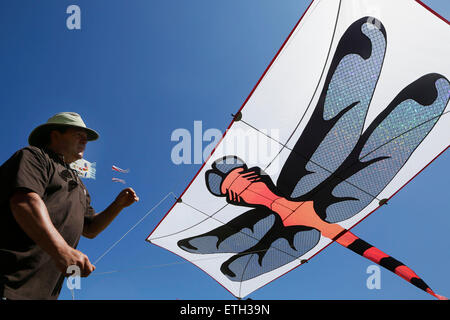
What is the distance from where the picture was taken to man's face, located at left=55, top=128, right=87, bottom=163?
128 centimetres

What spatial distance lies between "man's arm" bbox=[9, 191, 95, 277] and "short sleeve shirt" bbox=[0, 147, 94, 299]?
0.15ft

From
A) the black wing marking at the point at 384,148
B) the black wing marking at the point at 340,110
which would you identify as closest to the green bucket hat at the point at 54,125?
the black wing marking at the point at 340,110

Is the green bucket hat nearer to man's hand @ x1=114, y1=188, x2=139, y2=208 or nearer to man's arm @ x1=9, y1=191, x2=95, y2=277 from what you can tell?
man's hand @ x1=114, y1=188, x2=139, y2=208

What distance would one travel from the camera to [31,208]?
81cm

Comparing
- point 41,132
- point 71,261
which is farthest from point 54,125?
point 71,261

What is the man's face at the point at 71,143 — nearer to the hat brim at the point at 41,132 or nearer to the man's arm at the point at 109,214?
the hat brim at the point at 41,132

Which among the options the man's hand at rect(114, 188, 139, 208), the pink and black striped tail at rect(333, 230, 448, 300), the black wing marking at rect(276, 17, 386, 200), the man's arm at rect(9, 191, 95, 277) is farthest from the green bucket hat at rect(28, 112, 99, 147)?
the pink and black striped tail at rect(333, 230, 448, 300)

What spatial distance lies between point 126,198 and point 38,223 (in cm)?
66

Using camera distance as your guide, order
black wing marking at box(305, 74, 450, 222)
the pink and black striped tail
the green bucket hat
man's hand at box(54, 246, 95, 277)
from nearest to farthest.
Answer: man's hand at box(54, 246, 95, 277) → the green bucket hat → black wing marking at box(305, 74, 450, 222) → the pink and black striped tail

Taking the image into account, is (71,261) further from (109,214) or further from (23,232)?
(109,214)

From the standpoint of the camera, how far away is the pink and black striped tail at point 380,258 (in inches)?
135

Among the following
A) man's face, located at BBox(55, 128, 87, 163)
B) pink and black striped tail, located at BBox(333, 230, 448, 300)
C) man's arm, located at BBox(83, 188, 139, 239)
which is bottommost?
pink and black striped tail, located at BBox(333, 230, 448, 300)
